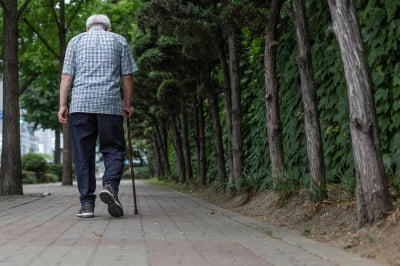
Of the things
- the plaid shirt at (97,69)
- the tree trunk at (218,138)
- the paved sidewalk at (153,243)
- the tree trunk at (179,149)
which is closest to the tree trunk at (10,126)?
the tree trunk at (218,138)

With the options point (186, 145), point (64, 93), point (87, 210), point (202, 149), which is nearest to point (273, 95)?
point (64, 93)

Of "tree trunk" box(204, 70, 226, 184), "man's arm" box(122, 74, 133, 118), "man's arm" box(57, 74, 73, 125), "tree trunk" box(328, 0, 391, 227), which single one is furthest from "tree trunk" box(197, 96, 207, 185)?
"tree trunk" box(328, 0, 391, 227)

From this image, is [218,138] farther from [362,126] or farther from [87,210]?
[362,126]

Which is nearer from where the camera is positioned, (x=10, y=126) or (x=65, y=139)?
(x=10, y=126)

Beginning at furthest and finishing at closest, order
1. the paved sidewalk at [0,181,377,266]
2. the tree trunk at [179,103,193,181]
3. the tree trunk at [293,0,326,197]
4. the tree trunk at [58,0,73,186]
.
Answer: the tree trunk at [58,0,73,186] < the tree trunk at [179,103,193,181] < the tree trunk at [293,0,326,197] < the paved sidewalk at [0,181,377,266]

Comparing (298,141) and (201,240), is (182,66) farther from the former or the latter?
(201,240)

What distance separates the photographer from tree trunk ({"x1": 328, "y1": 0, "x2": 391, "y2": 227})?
509cm

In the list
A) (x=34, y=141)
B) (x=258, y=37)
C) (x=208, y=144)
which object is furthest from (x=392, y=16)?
(x=34, y=141)

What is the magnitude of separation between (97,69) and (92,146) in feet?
3.12

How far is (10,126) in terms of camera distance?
1370 cm

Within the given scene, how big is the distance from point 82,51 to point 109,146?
1217mm

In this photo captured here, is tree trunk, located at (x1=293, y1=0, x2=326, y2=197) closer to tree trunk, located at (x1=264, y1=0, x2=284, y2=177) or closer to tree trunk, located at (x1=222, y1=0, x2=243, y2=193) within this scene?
tree trunk, located at (x1=264, y1=0, x2=284, y2=177)

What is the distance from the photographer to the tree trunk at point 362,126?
201 inches

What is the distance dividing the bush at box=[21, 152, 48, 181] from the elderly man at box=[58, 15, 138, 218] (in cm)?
2820
